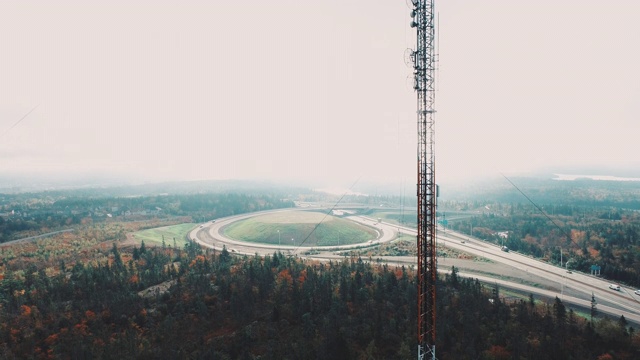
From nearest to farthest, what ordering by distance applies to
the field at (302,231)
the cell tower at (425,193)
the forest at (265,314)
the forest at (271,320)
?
the cell tower at (425,193) → the forest at (271,320) → the forest at (265,314) → the field at (302,231)

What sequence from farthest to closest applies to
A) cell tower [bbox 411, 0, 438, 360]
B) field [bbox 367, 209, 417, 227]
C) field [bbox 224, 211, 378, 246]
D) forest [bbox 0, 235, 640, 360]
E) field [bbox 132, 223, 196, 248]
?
field [bbox 367, 209, 417, 227] < field [bbox 224, 211, 378, 246] < field [bbox 132, 223, 196, 248] < forest [bbox 0, 235, 640, 360] < cell tower [bbox 411, 0, 438, 360]

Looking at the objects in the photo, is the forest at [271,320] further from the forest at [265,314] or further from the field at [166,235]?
the field at [166,235]

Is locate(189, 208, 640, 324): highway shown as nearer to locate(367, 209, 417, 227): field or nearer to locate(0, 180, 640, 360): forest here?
locate(0, 180, 640, 360): forest

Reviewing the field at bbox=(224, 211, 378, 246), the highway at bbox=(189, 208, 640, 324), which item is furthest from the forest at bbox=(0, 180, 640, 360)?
the field at bbox=(224, 211, 378, 246)

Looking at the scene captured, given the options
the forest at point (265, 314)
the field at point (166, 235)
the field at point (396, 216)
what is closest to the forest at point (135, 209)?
the field at point (166, 235)

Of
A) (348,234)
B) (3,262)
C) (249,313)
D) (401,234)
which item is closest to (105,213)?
(3,262)

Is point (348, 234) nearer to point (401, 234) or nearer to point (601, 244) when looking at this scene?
point (401, 234)

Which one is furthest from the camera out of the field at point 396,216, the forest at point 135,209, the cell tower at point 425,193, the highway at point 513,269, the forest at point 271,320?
the forest at point 135,209

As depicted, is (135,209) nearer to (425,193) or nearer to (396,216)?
(396,216)
